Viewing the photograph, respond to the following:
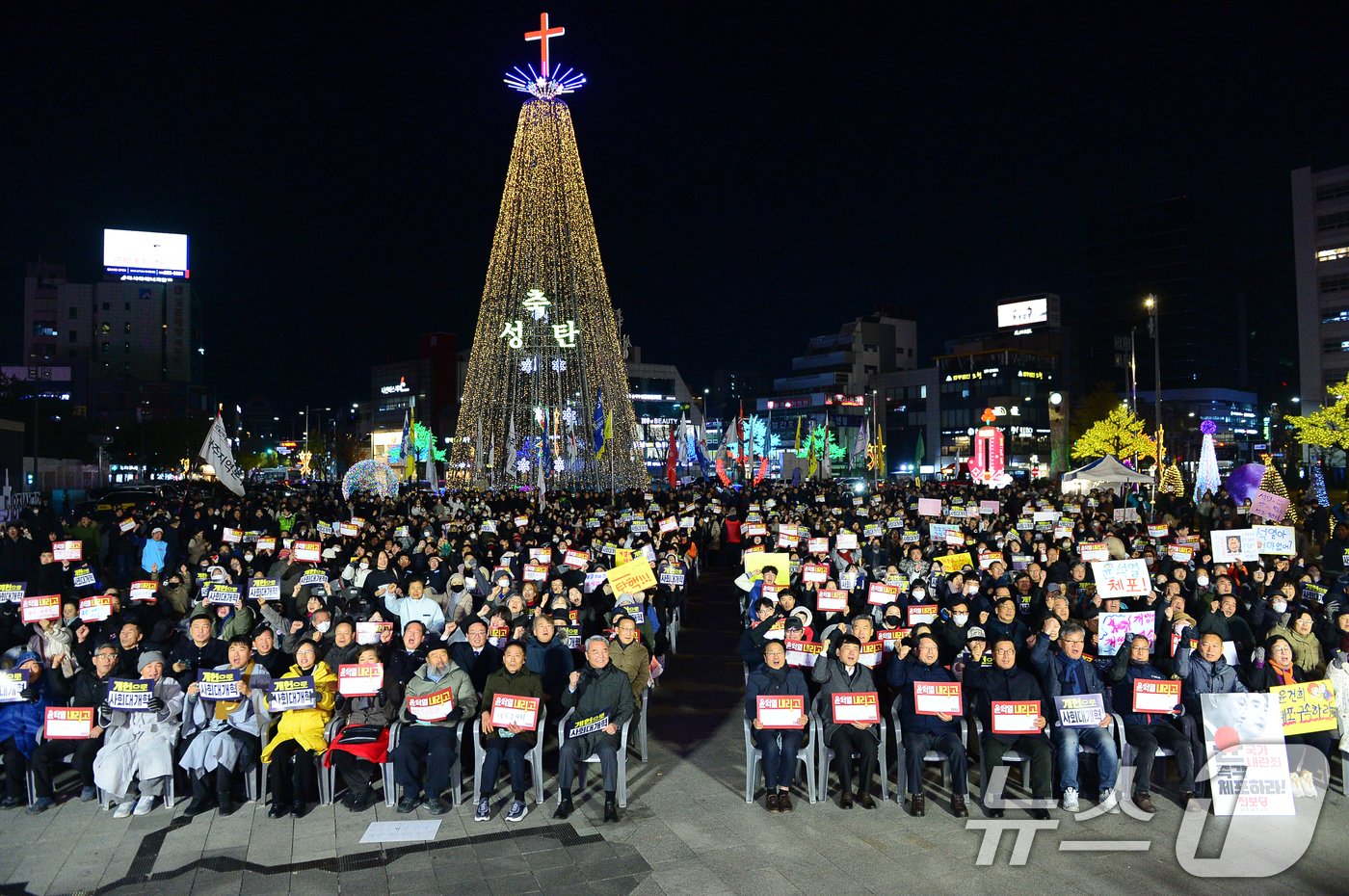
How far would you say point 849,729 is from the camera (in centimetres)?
791

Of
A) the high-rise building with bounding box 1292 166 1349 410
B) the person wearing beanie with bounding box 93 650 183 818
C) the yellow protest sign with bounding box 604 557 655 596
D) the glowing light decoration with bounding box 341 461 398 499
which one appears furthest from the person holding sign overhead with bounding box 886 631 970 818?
the high-rise building with bounding box 1292 166 1349 410

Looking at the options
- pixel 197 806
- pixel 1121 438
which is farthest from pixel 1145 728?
pixel 1121 438

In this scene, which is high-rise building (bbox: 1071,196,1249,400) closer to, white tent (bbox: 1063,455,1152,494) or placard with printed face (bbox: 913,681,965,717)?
white tent (bbox: 1063,455,1152,494)

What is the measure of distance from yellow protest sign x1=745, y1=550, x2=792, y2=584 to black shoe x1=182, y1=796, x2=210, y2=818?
24.4ft

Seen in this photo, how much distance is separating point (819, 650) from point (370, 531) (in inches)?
489

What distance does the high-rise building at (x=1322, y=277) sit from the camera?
63.4m

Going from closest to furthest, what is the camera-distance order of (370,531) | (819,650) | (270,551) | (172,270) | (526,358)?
(819,650) < (270,551) < (370,531) < (526,358) < (172,270)

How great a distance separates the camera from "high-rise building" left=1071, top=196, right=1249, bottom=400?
13475cm

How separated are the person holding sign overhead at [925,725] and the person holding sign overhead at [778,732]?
2.99 feet

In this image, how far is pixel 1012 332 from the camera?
119m

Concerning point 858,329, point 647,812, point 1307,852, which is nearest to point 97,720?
point 647,812

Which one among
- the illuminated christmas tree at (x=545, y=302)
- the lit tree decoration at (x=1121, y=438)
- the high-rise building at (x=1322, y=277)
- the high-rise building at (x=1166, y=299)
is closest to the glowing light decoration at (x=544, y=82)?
the illuminated christmas tree at (x=545, y=302)

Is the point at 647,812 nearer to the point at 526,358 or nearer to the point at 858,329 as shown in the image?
the point at 526,358

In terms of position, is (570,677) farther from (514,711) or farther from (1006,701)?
(1006,701)
